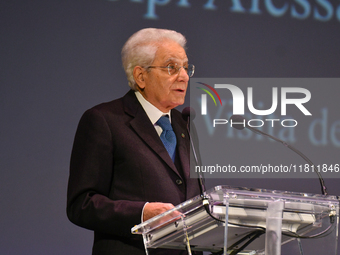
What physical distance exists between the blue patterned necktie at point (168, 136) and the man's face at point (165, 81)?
7 centimetres

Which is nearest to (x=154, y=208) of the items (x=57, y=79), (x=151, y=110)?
(x=151, y=110)

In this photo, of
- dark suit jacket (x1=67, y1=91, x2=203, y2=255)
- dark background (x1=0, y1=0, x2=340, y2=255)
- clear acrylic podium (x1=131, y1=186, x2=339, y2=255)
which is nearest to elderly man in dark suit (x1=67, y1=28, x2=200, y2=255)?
dark suit jacket (x1=67, y1=91, x2=203, y2=255)

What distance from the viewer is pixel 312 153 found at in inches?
130

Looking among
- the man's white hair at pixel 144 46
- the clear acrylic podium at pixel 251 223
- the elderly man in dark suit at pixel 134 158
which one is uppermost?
the man's white hair at pixel 144 46

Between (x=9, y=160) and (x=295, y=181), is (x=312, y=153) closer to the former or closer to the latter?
(x=295, y=181)

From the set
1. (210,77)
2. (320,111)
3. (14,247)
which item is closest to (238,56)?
(210,77)

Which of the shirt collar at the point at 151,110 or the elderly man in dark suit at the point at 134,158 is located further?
the shirt collar at the point at 151,110

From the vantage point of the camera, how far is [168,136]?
2176 mm

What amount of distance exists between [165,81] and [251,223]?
0.97 m

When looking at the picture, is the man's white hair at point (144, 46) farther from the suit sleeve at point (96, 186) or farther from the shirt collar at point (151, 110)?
the suit sleeve at point (96, 186)

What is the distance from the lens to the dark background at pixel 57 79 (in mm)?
2887

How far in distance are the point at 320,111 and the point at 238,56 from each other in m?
0.71

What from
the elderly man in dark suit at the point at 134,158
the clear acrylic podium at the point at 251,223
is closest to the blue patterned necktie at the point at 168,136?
the elderly man in dark suit at the point at 134,158

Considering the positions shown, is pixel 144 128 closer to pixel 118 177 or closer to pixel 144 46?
pixel 118 177
